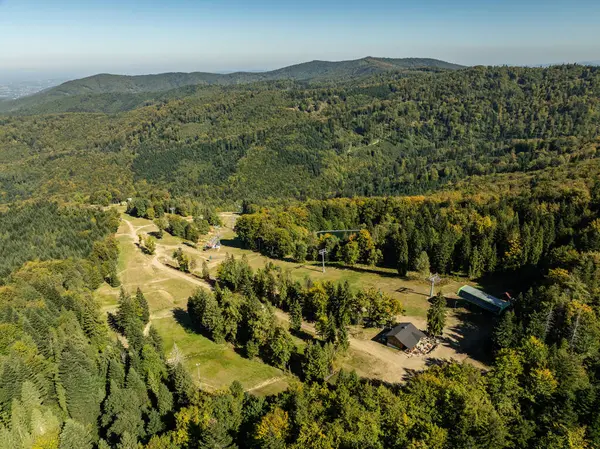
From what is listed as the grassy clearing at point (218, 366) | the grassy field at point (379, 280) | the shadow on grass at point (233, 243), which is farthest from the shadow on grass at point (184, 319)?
the shadow on grass at point (233, 243)

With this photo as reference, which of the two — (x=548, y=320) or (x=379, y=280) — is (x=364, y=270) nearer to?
(x=379, y=280)

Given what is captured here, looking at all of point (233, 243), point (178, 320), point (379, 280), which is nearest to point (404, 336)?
point (379, 280)

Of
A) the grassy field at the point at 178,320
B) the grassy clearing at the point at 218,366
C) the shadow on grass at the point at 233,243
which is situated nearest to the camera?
the grassy clearing at the point at 218,366

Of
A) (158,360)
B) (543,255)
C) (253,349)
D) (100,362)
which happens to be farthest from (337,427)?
(543,255)

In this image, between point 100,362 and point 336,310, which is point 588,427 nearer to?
point 336,310

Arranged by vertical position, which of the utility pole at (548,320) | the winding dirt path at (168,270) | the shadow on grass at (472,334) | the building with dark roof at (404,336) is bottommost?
the winding dirt path at (168,270)

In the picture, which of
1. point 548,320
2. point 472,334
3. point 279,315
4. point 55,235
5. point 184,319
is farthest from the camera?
point 55,235

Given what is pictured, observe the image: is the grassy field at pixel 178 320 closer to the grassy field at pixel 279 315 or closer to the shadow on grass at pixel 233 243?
the grassy field at pixel 279 315
